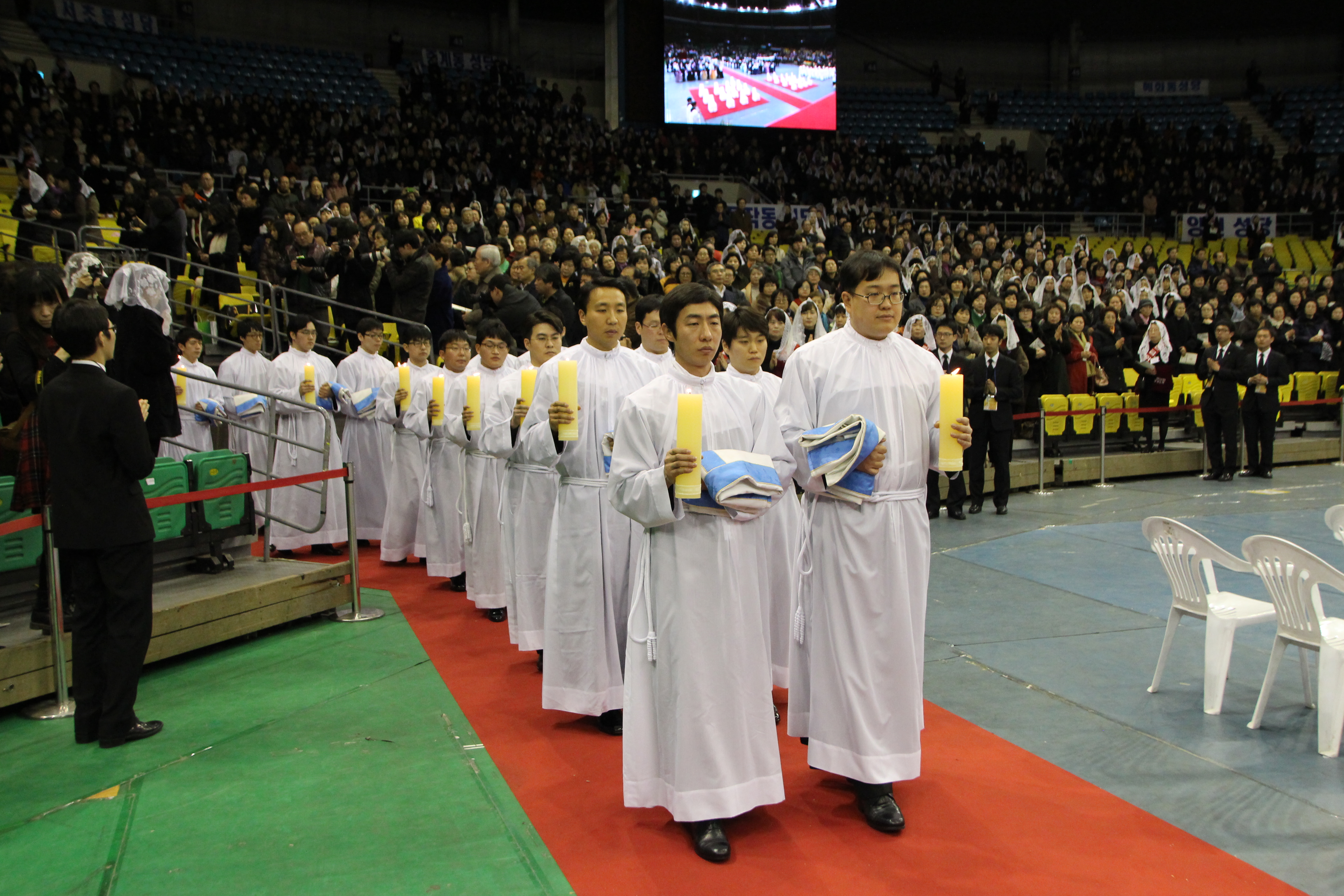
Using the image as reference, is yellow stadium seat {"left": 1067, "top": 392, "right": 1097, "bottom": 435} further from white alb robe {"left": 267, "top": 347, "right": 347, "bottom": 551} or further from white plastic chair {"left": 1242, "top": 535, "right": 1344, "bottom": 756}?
white alb robe {"left": 267, "top": 347, "right": 347, "bottom": 551}

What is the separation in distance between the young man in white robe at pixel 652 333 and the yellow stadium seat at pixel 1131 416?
10269mm

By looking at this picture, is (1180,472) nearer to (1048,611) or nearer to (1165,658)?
(1048,611)

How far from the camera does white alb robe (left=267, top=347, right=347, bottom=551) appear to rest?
31.5ft

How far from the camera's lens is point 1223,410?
1341 centimetres

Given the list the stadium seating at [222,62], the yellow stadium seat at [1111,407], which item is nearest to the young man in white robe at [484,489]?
the yellow stadium seat at [1111,407]

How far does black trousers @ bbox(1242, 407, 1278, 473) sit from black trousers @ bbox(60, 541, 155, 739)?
1348 centimetres

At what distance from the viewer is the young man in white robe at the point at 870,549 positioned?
4.02 m

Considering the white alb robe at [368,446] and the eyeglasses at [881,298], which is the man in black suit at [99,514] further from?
the white alb robe at [368,446]

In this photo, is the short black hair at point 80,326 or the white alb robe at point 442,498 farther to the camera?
the white alb robe at point 442,498

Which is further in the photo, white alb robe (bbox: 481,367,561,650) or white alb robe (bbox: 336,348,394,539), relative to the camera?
white alb robe (bbox: 336,348,394,539)

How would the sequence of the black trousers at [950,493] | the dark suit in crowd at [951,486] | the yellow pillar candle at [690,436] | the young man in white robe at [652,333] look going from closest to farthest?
the yellow pillar candle at [690,436] < the young man in white robe at [652,333] < the dark suit in crowd at [951,486] < the black trousers at [950,493]

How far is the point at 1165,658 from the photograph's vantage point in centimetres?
548

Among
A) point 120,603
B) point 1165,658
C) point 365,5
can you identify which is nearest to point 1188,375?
point 1165,658

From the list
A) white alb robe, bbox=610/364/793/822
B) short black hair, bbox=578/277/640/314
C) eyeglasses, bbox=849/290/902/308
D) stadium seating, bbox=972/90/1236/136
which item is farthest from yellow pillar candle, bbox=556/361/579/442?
stadium seating, bbox=972/90/1236/136
